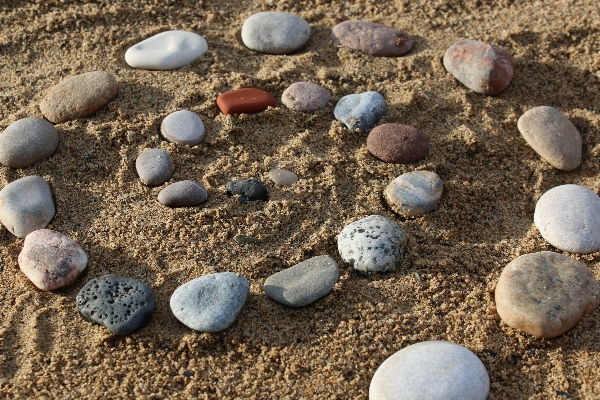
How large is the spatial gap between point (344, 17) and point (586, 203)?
1.62m

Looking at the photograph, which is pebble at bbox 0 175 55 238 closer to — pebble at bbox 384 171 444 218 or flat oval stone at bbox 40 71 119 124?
flat oval stone at bbox 40 71 119 124

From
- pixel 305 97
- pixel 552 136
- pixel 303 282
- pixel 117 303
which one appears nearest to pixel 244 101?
pixel 305 97

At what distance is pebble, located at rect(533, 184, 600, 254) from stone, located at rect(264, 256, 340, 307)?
0.87m

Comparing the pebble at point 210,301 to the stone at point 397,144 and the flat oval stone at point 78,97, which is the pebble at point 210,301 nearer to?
the stone at point 397,144

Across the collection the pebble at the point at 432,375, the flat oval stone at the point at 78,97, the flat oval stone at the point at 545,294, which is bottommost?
the pebble at the point at 432,375

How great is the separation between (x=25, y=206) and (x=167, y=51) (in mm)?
1053

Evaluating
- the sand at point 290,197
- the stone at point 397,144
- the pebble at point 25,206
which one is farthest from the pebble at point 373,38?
the pebble at point 25,206

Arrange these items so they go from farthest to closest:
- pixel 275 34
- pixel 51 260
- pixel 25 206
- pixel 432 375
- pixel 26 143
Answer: pixel 275 34 → pixel 26 143 → pixel 25 206 → pixel 51 260 → pixel 432 375

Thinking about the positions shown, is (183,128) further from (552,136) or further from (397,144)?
(552,136)

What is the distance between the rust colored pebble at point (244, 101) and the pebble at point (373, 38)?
602 millimetres

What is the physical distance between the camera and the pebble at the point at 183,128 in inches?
100

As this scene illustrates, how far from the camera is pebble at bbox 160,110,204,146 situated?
2543 mm

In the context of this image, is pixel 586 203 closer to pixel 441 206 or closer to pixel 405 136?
pixel 441 206

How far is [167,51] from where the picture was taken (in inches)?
115
